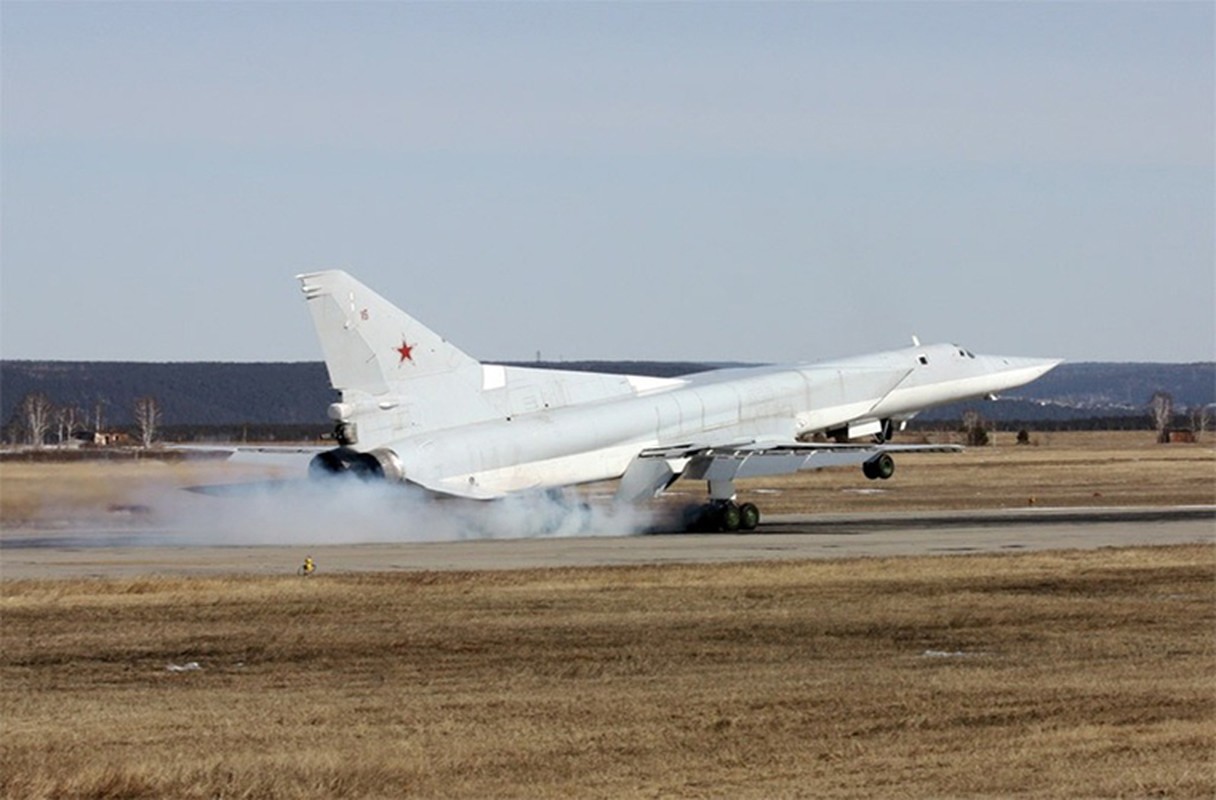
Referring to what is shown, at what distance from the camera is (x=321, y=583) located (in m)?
32.6

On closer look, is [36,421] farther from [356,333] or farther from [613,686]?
[613,686]

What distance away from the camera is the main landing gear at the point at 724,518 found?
4769cm

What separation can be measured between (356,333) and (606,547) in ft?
21.3

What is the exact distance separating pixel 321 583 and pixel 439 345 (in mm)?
10238

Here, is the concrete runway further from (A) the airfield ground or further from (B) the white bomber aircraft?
(A) the airfield ground

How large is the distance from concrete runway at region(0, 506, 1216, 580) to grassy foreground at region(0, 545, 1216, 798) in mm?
3498

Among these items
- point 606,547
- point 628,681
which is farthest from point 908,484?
point 628,681

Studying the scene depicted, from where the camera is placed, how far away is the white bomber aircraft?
40938mm

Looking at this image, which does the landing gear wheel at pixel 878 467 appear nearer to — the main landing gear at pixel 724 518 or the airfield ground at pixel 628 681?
the main landing gear at pixel 724 518

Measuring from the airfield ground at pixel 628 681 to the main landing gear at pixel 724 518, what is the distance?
1185 centimetres

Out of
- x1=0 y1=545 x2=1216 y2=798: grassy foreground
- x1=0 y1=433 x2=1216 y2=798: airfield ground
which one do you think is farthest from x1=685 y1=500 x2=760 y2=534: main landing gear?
x1=0 y1=545 x2=1216 y2=798: grassy foreground

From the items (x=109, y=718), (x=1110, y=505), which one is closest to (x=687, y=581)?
(x=109, y=718)

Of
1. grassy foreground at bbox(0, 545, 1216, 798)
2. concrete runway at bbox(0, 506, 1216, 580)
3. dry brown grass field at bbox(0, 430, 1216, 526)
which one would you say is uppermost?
dry brown grass field at bbox(0, 430, 1216, 526)

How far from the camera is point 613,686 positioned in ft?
68.4
